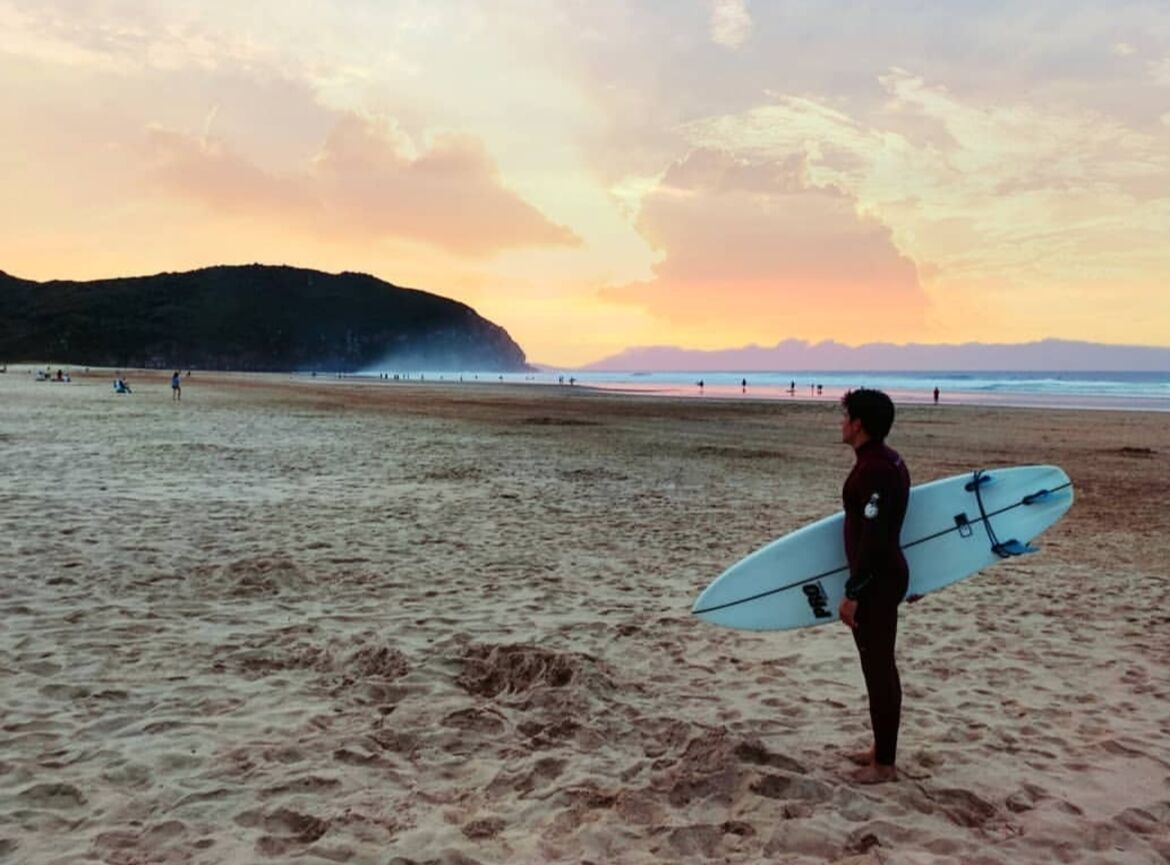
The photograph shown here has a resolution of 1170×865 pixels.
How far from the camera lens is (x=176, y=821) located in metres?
3.49

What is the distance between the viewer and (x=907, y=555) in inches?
195

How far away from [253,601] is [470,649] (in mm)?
2277

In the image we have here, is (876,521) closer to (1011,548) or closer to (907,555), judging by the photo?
(907,555)

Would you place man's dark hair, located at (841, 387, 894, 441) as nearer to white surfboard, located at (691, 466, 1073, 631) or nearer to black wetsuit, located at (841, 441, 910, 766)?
black wetsuit, located at (841, 441, 910, 766)

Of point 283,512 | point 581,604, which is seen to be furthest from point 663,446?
point 581,604

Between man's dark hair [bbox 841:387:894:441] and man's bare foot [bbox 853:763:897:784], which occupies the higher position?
man's dark hair [bbox 841:387:894:441]

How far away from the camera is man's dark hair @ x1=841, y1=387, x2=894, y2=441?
3.79 metres

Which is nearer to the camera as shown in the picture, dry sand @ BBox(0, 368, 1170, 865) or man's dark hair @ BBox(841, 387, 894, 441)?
dry sand @ BBox(0, 368, 1170, 865)

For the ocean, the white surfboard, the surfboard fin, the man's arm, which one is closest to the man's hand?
the man's arm

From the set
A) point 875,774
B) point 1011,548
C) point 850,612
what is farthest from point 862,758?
point 1011,548

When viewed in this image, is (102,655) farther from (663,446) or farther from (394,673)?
(663,446)

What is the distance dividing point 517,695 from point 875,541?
2.54m

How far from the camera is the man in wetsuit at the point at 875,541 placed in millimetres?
3711

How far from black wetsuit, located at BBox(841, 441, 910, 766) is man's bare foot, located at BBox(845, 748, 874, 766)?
30cm
